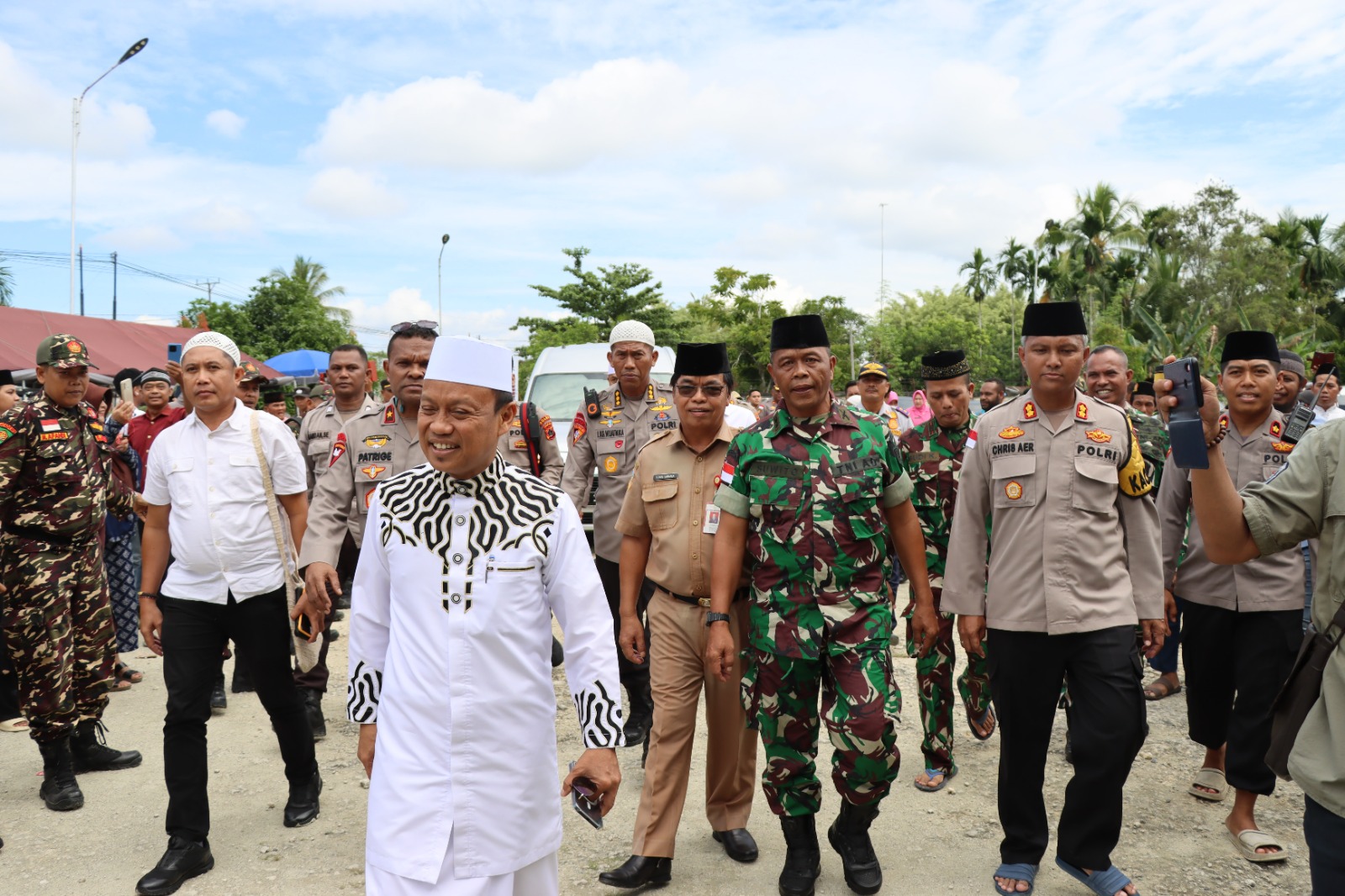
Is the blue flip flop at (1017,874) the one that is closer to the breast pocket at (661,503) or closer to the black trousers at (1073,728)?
the black trousers at (1073,728)

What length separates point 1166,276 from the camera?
140 ft

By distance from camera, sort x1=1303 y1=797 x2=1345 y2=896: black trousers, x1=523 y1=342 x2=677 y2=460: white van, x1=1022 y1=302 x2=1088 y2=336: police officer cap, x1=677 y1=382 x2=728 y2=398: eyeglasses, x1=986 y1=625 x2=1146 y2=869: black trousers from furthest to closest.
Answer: x1=523 y1=342 x2=677 y2=460: white van, x1=677 y1=382 x2=728 y2=398: eyeglasses, x1=1022 y1=302 x2=1088 y2=336: police officer cap, x1=986 y1=625 x2=1146 y2=869: black trousers, x1=1303 y1=797 x2=1345 y2=896: black trousers

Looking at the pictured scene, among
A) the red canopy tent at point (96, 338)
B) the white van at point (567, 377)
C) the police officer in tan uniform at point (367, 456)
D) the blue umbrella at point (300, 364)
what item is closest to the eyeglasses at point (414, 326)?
the police officer in tan uniform at point (367, 456)

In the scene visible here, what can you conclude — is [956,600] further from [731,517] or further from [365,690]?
[365,690]

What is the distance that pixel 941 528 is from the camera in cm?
533

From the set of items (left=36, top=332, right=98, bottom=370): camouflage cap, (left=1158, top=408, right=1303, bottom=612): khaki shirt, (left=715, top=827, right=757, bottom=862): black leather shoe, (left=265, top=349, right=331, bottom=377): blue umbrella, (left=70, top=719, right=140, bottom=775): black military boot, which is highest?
(left=265, top=349, right=331, bottom=377): blue umbrella

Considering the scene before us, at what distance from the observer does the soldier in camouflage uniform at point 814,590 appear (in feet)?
12.6

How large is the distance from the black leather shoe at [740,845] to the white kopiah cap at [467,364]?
8.48ft

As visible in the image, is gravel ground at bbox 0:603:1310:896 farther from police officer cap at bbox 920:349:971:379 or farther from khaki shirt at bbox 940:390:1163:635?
police officer cap at bbox 920:349:971:379

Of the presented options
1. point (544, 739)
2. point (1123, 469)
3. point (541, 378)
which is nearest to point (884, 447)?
point (1123, 469)

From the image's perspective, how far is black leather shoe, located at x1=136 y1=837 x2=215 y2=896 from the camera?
13.3ft

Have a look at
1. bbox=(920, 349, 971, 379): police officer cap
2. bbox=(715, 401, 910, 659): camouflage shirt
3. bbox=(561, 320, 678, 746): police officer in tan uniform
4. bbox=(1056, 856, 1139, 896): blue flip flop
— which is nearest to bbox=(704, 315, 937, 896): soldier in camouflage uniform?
bbox=(715, 401, 910, 659): camouflage shirt

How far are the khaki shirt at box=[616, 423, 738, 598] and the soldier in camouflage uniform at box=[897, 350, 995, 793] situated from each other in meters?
1.23

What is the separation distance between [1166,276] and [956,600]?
44.3 m
